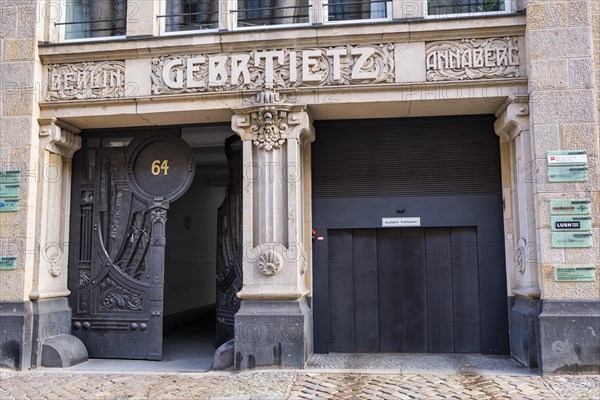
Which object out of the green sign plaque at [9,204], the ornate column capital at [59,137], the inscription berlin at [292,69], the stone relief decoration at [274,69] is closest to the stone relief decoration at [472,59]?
the inscription berlin at [292,69]

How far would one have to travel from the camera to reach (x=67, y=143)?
8.12 m

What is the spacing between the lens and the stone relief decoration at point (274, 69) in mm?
7280

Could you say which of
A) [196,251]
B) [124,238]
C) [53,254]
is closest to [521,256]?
[124,238]

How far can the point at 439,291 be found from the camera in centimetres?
808

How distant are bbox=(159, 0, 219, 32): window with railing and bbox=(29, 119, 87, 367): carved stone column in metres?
2.22

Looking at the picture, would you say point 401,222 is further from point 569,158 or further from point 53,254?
point 53,254

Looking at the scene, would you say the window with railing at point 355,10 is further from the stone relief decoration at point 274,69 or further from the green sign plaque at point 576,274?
the green sign plaque at point 576,274

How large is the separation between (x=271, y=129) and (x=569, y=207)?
3.95m

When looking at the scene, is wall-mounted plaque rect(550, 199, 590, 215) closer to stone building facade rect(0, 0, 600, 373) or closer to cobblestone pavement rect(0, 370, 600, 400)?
stone building facade rect(0, 0, 600, 373)

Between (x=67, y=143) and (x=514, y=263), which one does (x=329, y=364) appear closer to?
(x=514, y=263)

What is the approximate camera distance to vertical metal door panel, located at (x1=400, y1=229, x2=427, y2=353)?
26.4ft

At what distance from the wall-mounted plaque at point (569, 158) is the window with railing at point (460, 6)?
2299mm

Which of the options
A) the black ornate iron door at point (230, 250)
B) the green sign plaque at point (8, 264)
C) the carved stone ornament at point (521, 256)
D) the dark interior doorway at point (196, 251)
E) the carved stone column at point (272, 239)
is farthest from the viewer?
the dark interior doorway at point (196, 251)

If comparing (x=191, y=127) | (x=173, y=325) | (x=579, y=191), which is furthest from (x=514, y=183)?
(x=173, y=325)
